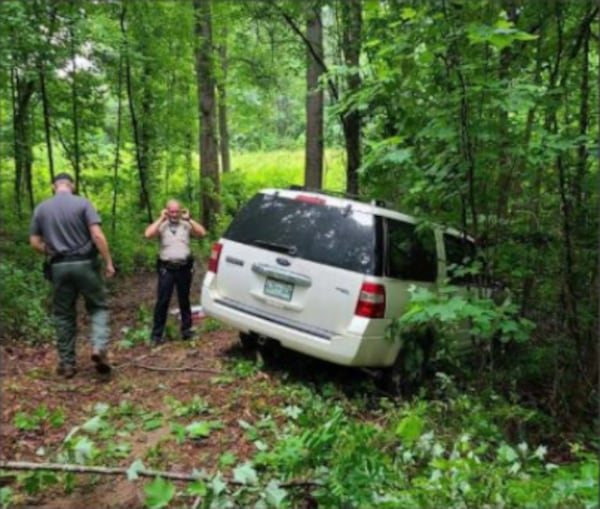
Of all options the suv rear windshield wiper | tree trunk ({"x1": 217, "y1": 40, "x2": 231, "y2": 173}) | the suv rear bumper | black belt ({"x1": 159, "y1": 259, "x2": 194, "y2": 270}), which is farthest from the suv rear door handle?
tree trunk ({"x1": 217, "y1": 40, "x2": 231, "y2": 173})

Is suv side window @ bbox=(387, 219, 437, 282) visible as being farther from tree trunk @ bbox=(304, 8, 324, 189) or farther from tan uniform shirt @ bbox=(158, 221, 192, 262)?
tree trunk @ bbox=(304, 8, 324, 189)

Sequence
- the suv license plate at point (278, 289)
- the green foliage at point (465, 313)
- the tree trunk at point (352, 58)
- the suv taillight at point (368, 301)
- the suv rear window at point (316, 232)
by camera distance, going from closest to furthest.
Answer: the green foliage at point (465, 313)
the suv taillight at point (368, 301)
the suv rear window at point (316, 232)
the suv license plate at point (278, 289)
the tree trunk at point (352, 58)

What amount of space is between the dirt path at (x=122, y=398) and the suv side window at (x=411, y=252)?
1.91 m

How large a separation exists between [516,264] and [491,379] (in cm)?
119

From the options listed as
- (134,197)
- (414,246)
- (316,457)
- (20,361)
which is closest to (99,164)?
(134,197)

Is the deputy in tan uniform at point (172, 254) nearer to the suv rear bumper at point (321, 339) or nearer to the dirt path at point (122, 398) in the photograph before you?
the dirt path at point (122, 398)

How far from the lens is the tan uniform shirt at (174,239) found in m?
7.91

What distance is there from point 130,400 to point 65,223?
5.99 ft

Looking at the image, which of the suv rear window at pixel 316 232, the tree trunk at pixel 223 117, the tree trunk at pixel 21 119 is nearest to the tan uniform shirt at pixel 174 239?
the suv rear window at pixel 316 232

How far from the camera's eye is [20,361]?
23.4ft

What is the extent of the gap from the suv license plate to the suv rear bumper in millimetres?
221

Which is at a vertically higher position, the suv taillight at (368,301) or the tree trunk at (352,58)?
the tree trunk at (352,58)

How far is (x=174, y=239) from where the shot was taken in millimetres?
7918

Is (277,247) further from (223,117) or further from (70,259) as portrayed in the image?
(223,117)
